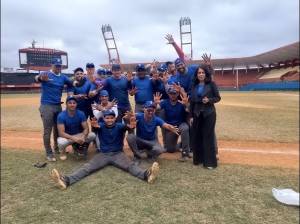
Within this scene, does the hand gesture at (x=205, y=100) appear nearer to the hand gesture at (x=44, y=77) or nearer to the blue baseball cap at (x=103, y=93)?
the blue baseball cap at (x=103, y=93)

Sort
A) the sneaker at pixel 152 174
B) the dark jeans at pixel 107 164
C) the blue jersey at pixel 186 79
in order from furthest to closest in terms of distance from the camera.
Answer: the blue jersey at pixel 186 79 → the dark jeans at pixel 107 164 → the sneaker at pixel 152 174

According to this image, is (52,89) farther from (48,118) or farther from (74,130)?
A: (74,130)

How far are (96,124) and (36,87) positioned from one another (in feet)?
179

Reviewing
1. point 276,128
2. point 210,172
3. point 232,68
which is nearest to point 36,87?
point 232,68

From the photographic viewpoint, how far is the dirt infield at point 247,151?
7.22 metres

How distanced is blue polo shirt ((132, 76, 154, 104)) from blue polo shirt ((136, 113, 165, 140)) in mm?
519

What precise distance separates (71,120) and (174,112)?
6.86ft

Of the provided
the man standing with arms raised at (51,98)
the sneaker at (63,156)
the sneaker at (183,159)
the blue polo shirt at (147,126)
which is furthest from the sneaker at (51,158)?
the sneaker at (183,159)

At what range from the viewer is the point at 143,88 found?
736cm

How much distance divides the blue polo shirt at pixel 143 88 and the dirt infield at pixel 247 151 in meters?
1.30

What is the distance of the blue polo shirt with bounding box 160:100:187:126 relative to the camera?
730 cm

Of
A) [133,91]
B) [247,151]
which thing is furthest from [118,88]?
[247,151]

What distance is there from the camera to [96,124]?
20.8ft

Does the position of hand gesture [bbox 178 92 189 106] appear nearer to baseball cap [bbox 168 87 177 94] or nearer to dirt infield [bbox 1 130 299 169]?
baseball cap [bbox 168 87 177 94]
